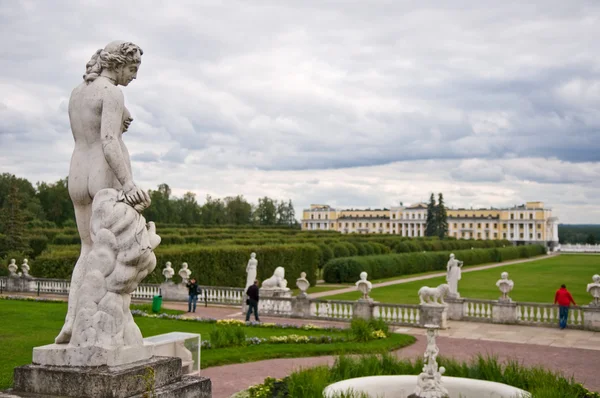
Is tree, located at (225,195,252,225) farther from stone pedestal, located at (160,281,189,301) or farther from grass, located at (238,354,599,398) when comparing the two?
grass, located at (238,354,599,398)

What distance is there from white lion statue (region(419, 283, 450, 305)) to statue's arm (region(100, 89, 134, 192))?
14.9 meters

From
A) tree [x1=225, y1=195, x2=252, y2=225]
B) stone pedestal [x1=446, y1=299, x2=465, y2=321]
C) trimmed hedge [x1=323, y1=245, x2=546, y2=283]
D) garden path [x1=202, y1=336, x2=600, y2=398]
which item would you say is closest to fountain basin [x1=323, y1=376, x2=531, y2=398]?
garden path [x1=202, y1=336, x2=600, y2=398]

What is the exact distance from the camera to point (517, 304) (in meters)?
20.1

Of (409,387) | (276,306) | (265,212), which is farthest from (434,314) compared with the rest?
(265,212)

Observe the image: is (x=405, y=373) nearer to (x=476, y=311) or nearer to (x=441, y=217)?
(x=476, y=311)

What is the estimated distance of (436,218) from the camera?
115750 mm

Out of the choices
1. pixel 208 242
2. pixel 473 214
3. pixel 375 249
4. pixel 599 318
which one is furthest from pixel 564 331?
pixel 473 214

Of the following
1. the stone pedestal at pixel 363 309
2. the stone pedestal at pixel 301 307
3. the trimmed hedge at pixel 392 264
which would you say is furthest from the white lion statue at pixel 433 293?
the trimmed hedge at pixel 392 264

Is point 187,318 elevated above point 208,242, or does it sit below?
below

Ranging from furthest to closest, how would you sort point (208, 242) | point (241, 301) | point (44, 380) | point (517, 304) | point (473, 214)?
point (473, 214) → point (208, 242) → point (241, 301) → point (517, 304) → point (44, 380)

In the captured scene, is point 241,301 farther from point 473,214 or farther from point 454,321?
point 473,214

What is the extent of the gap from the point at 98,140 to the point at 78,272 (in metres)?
1.16

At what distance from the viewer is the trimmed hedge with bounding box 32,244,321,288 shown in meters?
28.0

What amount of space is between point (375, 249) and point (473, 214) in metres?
111
